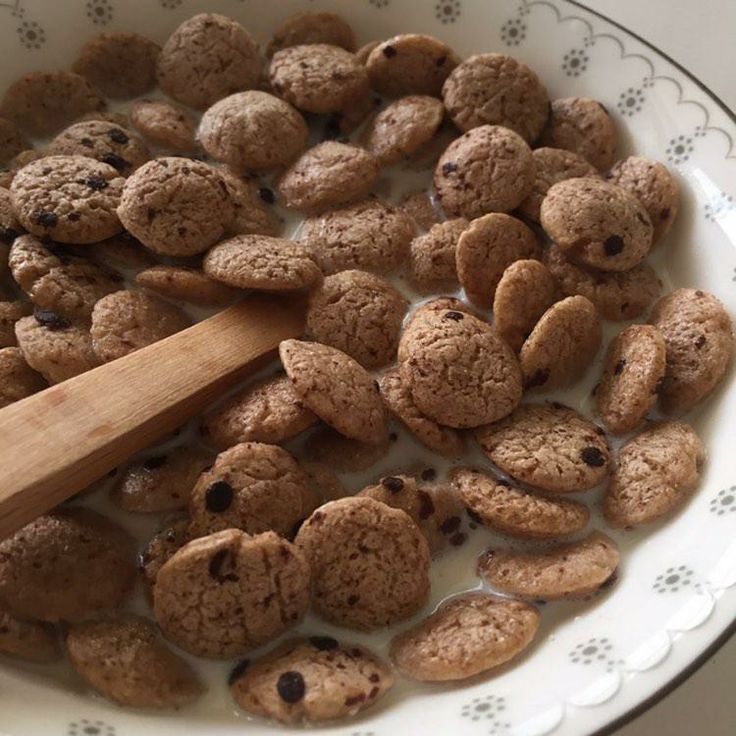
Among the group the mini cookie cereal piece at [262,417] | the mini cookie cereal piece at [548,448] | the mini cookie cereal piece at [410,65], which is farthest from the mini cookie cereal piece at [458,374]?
the mini cookie cereal piece at [410,65]

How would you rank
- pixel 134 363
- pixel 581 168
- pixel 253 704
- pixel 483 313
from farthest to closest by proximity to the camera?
pixel 581 168 < pixel 483 313 < pixel 134 363 < pixel 253 704

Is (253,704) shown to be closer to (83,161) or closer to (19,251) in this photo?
(19,251)

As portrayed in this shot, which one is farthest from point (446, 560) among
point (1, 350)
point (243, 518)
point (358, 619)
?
point (1, 350)

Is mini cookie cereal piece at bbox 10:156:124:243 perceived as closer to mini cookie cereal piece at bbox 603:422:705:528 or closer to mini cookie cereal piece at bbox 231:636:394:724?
mini cookie cereal piece at bbox 231:636:394:724

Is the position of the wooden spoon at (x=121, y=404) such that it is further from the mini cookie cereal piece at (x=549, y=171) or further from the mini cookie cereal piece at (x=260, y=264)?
the mini cookie cereal piece at (x=549, y=171)

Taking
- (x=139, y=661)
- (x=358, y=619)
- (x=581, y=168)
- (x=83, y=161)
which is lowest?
(x=139, y=661)

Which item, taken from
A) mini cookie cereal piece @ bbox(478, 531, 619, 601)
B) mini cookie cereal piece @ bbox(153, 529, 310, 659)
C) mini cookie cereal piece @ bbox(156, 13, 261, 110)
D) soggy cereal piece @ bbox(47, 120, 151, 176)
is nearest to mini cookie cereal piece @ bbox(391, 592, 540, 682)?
mini cookie cereal piece @ bbox(478, 531, 619, 601)
